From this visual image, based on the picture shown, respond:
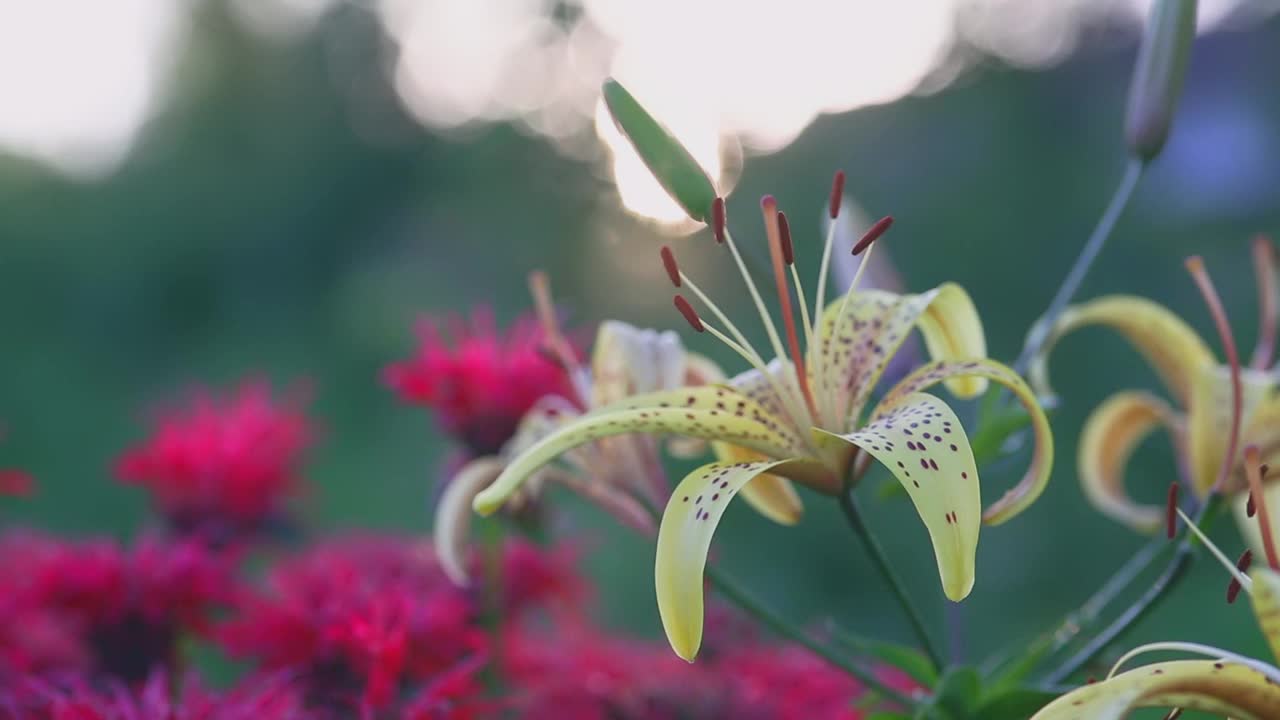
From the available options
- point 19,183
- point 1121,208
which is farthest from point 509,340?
point 19,183

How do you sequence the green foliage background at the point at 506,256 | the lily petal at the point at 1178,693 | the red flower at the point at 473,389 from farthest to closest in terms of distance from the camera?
the green foliage background at the point at 506,256 → the red flower at the point at 473,389 → the lily petal at the point at 1178,693

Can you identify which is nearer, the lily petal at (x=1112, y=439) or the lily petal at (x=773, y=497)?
the lily petal at (x=773, y=497)

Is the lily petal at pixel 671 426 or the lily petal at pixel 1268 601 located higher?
the lily petal at pixel 671 426

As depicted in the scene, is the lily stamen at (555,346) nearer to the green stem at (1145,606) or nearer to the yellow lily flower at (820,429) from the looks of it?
the yellow lily flower at (820,429)

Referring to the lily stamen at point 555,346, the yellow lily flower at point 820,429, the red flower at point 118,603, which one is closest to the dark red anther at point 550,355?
the lily stamen at point 555,346

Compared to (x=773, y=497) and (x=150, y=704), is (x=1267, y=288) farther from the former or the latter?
(x=150, y=704)

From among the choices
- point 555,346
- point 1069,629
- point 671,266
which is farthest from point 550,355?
point 1069,629

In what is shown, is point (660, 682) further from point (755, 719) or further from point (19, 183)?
point (19, 183)
